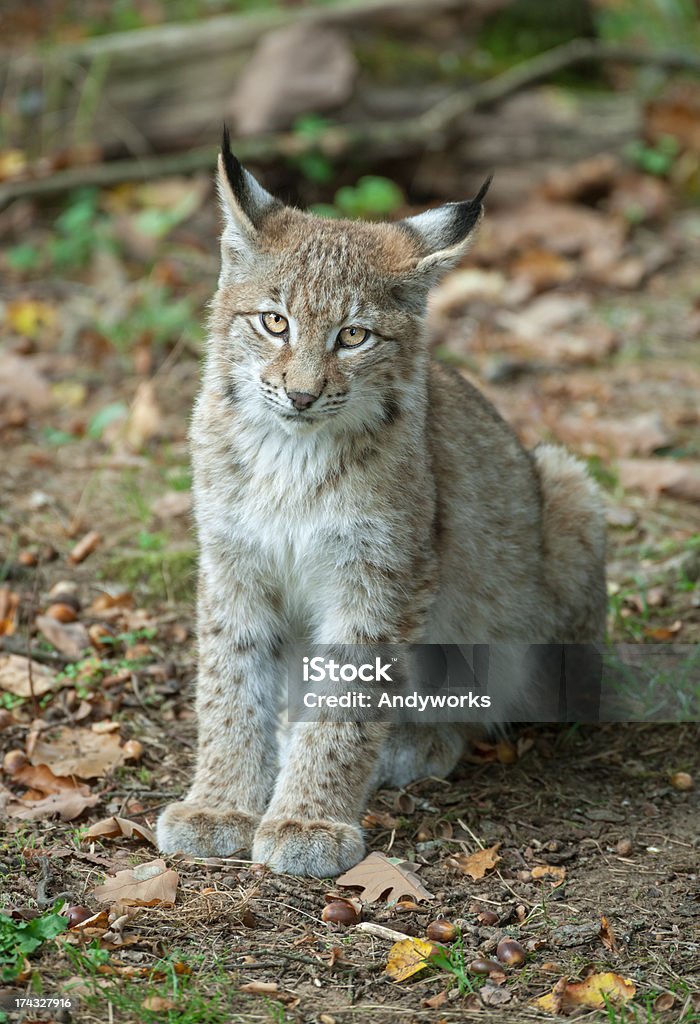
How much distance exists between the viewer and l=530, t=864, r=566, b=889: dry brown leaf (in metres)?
3.79

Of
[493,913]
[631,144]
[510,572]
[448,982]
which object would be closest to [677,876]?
[493,913]

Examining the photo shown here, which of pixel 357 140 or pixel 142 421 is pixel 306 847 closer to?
pixel 142 421

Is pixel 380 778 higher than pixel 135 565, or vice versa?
pixel 135 565

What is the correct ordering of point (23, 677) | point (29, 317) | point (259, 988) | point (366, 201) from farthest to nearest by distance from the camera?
point (366, 201) → point (29, 317) → point (23, 677) → point (259, 988)

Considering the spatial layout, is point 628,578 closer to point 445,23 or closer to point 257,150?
point 257,150

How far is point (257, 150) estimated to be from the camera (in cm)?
838

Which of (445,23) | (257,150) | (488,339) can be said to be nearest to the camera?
(488,339)

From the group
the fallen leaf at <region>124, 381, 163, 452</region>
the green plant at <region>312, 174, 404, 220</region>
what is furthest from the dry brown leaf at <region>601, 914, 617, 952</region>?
the green plant at <region>312, 174, 404, 220</region>

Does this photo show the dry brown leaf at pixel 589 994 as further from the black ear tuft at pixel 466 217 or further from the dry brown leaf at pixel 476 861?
the black ear tuft at pixel 466 217

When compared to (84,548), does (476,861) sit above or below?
below

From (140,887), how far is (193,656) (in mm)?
1488

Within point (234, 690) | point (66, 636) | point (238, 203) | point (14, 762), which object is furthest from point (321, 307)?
point (66, 636)

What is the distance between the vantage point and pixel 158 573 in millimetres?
5277

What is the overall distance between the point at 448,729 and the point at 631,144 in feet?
19.8
